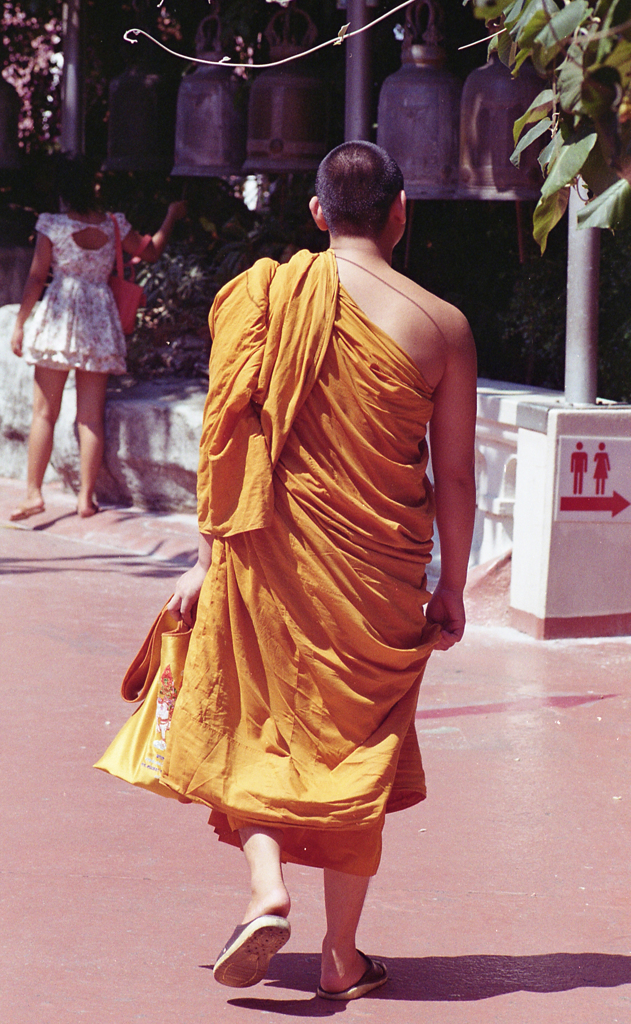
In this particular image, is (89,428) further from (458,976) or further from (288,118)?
(458,976)

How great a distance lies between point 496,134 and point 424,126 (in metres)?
0.46

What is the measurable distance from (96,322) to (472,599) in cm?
297

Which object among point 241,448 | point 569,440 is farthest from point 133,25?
point 241,448

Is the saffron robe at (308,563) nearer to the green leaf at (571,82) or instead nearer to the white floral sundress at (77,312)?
the green leaf at (571,82)

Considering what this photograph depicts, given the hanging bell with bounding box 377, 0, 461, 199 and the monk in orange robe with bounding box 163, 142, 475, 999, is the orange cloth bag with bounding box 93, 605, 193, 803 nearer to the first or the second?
the monk in orange robe with bounding box 163, 142, 475, 999

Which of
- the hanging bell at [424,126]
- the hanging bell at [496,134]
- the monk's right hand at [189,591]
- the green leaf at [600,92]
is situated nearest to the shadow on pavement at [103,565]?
the hanging bell at [424,126]

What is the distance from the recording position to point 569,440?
222 inches

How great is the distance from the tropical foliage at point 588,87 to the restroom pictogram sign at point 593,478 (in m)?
3.17

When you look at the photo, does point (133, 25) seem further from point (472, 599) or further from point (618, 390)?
point (472, 599)

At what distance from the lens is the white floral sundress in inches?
307

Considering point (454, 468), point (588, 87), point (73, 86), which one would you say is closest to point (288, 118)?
point (73, 86)

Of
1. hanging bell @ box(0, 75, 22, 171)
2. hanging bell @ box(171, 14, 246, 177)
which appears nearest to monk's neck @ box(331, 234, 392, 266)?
hanging bell @ box(171, 14, 246, 177)

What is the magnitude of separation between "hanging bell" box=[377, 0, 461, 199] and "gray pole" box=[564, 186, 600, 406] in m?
0.85

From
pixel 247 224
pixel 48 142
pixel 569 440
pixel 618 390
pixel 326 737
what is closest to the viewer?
pixel 326 737
